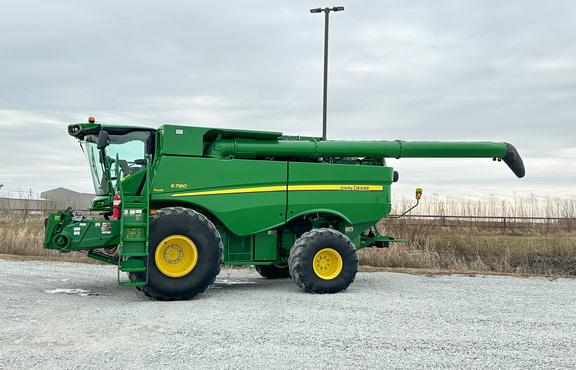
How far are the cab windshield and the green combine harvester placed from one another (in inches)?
0.7

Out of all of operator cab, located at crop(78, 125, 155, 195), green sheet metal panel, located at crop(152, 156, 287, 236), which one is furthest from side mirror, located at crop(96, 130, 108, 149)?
green sheet metal panel, located at crop(152, 156, 287, 236)

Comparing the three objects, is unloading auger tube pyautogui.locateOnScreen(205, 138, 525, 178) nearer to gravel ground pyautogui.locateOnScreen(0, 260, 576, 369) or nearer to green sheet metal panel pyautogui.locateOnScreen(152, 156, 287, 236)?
green sheet metal panel pyautogui.locateOnScreen(152, 156, 287, 236)

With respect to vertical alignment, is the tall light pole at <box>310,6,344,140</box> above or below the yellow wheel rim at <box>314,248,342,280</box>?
above

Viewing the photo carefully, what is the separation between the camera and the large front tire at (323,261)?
982cm

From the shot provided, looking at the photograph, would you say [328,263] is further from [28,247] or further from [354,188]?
[28,247]

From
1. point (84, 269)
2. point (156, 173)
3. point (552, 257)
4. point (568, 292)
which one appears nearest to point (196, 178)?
point (156, 173)

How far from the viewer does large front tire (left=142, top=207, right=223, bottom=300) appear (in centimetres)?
905

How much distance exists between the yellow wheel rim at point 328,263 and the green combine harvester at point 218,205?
2 cm

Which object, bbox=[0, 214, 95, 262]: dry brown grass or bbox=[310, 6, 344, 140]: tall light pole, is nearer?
bbox=[0, 214, 95, 262]: dry brown grass

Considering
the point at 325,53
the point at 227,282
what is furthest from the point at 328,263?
the point at 325,53

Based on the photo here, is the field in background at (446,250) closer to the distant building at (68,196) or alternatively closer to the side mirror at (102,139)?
the side mirror at (102,139)

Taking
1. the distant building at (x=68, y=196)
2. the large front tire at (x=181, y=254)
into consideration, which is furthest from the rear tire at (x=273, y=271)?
the distant building at (x=68, y=196)

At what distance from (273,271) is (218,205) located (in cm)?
304

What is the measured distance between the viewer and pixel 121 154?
1005cm
